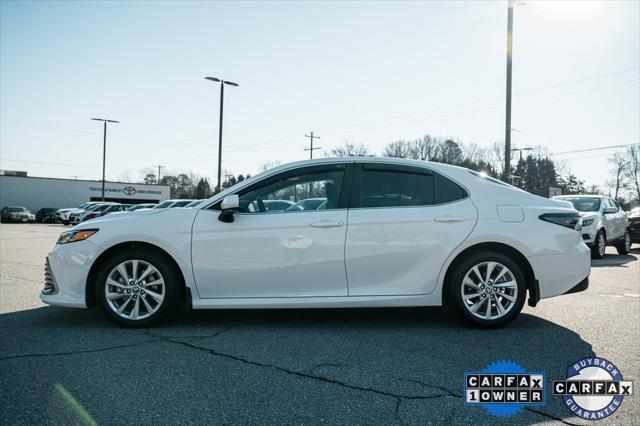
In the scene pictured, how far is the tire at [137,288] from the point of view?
452 cm

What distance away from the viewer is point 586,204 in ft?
41.9

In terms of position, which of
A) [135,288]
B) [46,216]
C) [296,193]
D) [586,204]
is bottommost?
[135,288]

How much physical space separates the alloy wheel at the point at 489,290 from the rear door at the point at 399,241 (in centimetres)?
32

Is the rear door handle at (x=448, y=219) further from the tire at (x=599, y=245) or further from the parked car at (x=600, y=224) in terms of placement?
the tire at (x=599, y=245)

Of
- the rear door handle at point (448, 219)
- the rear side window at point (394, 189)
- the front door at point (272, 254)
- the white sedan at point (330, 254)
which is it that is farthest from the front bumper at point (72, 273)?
the rear door handle at point (448, 219)

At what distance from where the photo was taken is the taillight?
183 inches

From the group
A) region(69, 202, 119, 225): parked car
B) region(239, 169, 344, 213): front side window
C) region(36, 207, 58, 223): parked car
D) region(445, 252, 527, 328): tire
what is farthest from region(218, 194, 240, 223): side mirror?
region(36, 207, 58, 223): parked car

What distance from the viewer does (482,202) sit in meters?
4.67

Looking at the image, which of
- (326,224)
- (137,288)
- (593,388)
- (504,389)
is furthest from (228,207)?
(593,388)

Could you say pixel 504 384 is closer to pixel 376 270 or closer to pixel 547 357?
pixel 547 357

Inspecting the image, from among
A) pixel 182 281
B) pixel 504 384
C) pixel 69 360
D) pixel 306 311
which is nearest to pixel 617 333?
pixel 504 384

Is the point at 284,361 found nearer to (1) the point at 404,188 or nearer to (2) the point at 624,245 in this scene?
(1) the point at 404,188

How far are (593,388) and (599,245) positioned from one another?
10271 mm

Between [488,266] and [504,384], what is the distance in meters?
1.58
